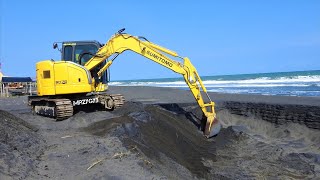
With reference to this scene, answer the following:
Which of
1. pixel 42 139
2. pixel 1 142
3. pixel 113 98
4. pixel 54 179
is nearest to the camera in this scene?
pixel 54 179

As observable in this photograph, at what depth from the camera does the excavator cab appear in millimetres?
13297

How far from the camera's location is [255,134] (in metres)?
13.9

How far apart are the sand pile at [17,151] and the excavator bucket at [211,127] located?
5.89 m

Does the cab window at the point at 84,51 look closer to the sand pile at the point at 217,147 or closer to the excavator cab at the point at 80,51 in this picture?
the excavator cab at the point at 80,51

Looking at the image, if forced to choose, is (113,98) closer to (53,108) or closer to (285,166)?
(53,108)

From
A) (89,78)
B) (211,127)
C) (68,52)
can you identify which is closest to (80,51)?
(68,52)

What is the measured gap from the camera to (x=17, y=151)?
6238 mm

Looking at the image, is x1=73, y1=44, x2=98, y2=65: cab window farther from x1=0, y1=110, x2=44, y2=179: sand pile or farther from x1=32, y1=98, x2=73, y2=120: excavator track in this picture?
x1=0, y1=110, x2=44, y2=179: sand pile

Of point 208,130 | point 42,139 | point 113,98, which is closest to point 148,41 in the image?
point 113,98

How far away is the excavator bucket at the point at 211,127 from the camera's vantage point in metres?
Answer: 12.1

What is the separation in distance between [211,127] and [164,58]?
272cm

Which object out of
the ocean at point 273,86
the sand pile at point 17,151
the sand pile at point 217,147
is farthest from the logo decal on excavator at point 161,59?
the ocean at point 273,86

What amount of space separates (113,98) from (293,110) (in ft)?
22.6

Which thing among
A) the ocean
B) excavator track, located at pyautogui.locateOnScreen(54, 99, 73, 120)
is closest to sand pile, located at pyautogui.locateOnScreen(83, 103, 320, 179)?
excavator track, located at pyautogui.locateOnScreen(54, 99, 73, 120)
